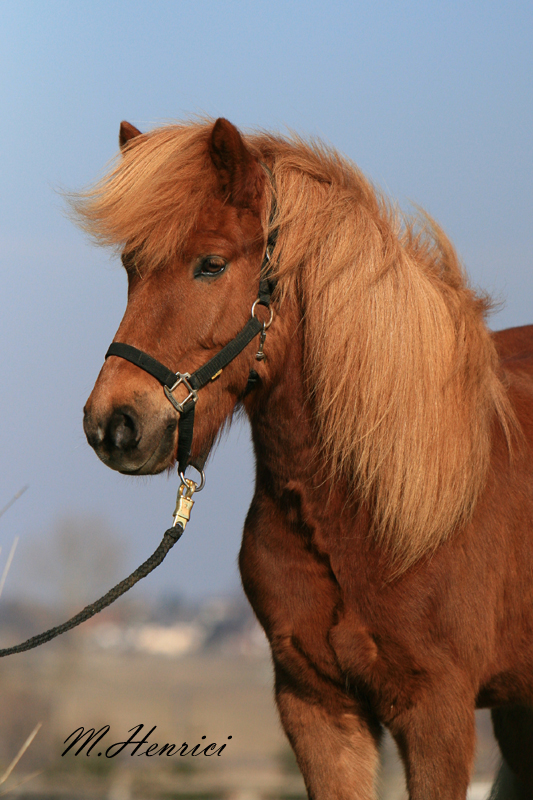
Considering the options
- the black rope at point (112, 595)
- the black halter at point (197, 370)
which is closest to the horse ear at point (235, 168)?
the black halter at point (197, 370)

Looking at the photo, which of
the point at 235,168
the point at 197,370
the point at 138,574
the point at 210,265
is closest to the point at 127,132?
the point at 235,168

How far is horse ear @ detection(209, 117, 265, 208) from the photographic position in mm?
2312

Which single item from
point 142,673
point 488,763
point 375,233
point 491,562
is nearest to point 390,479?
point 491,562

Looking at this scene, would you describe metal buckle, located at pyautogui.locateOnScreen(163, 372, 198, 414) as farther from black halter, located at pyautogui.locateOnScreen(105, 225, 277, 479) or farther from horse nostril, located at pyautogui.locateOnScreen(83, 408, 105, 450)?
horse nostril, located at pyautogui.locateOnScreen(83, 408, 105, 450)

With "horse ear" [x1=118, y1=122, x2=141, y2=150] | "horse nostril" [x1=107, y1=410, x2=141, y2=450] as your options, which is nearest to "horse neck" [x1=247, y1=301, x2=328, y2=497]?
"horse nostril" [x1=107, y1=410, x2=141, y2=450]

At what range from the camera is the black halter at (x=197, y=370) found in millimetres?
2195

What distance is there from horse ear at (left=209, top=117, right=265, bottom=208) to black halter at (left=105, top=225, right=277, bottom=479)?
0.48 ft

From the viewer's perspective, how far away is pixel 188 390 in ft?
7.42

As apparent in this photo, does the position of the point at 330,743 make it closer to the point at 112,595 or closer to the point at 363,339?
the point at 112,595

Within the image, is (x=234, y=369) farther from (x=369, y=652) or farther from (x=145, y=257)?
(x=369, y=652)

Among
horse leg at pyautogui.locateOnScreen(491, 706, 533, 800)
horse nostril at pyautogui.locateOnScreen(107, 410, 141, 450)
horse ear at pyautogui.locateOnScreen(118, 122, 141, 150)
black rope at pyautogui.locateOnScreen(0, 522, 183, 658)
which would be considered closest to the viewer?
horse nostril at pyautogui.locateOnScreen(107, 410, 141, 450)

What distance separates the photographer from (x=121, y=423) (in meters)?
2.13
